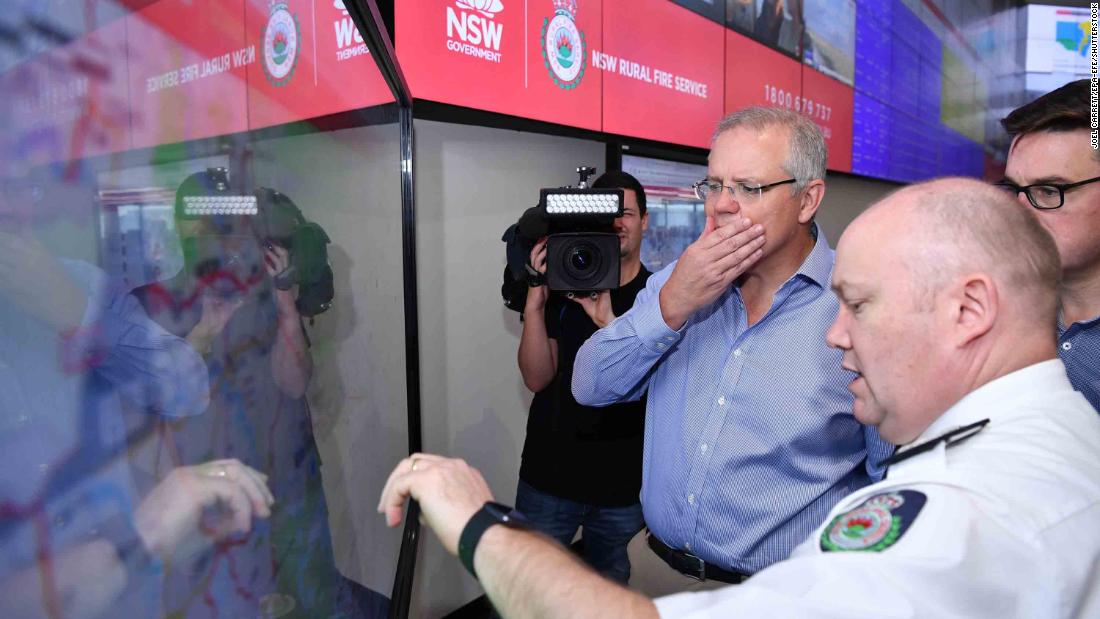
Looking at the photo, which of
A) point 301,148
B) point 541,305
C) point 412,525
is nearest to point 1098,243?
point 541,305

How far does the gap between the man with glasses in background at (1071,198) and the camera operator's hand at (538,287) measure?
1006 mm

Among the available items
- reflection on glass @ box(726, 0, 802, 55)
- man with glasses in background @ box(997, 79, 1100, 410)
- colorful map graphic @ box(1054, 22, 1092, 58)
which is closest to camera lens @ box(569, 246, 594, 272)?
man with glasses in background @ box(997, 79, 1100, 410)

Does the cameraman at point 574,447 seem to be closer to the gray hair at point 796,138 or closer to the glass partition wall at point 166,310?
the gray hair at point 796,138

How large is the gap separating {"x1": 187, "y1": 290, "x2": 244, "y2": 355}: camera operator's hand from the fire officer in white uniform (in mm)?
349

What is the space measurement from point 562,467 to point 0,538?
61.6 inches

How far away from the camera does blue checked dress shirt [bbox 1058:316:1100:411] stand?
1200mm

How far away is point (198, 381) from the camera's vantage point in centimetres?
46

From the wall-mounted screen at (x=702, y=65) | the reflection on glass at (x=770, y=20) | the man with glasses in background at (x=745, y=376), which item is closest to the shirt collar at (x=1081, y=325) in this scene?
the man with glasses in background at (x=745, y=376)

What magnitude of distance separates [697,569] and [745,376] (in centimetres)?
36

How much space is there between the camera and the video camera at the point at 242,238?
17.4 inches

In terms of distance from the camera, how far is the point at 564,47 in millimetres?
2129

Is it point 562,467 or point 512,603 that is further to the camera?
point 562,467

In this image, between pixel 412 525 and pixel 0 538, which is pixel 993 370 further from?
pixel 412 525

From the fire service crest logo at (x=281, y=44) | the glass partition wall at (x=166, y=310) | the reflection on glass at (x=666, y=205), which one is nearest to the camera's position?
the glass partition wall at (x=166, y=310)
